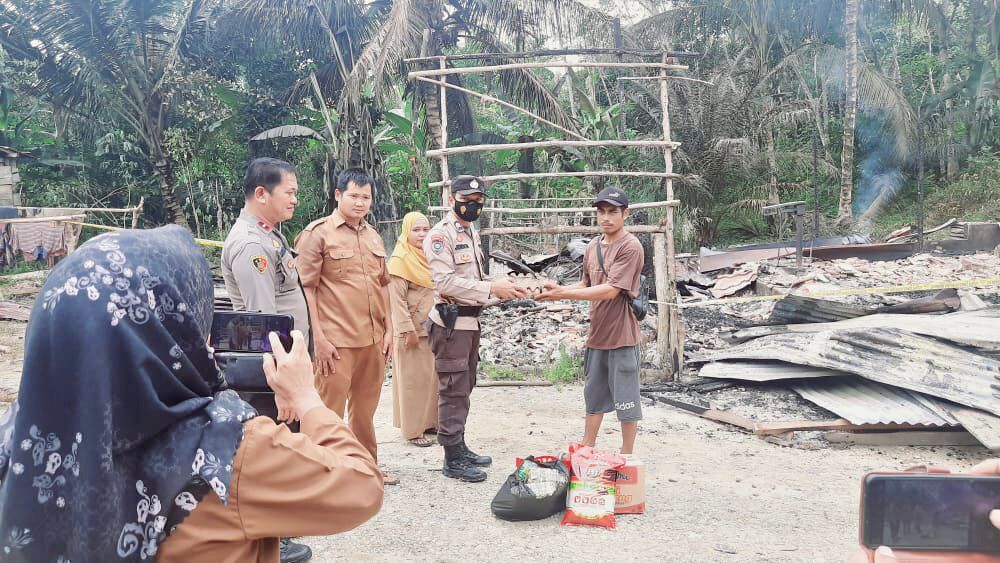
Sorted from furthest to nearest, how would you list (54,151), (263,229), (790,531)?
(54,151)
(790,531)
(263,229)

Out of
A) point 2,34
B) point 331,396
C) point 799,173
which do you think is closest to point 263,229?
point 331,396

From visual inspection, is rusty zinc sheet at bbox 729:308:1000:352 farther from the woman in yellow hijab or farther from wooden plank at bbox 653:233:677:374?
the woman in yellow hijab

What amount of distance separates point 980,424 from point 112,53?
49.4 feet

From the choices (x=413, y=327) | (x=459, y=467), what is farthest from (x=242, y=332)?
(x=413, y=327)

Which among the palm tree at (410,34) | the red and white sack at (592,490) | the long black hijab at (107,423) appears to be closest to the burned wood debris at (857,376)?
the red and white sack at (592,490)

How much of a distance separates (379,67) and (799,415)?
7303 mm

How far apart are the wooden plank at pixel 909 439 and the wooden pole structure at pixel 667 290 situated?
72.0 inches

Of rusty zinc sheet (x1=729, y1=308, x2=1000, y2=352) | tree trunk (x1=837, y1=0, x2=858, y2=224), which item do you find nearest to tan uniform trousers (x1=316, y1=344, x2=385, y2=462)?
rusty zinc sheet (x1=729, y1=308, x2=1000, y2=352)

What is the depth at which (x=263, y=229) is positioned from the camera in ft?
11.1

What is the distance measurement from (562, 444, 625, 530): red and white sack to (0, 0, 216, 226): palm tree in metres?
13.2

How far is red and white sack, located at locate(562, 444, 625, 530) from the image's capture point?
381 centimetres

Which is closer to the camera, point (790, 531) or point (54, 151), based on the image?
point (790, 531)

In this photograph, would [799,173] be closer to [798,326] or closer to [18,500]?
[798,326]

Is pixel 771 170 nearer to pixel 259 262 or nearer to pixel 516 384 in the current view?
pixel 516 384
